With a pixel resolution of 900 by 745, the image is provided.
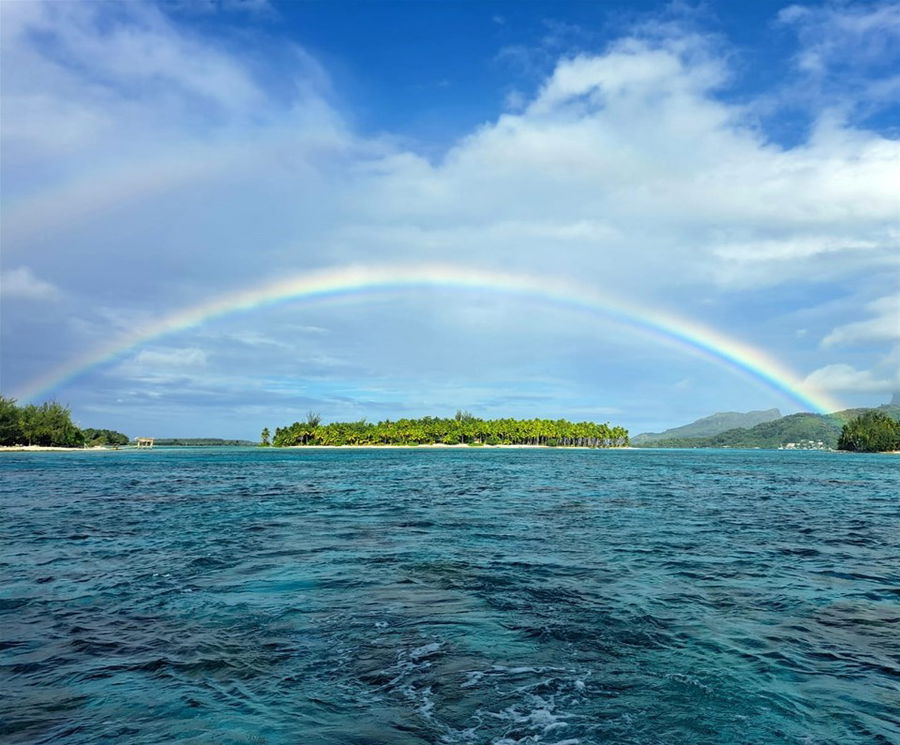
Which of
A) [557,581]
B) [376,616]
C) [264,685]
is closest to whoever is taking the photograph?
[264,685]

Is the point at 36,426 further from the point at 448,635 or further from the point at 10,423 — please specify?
the point at 448,635

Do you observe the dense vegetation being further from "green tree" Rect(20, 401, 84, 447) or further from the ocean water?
the ocean water

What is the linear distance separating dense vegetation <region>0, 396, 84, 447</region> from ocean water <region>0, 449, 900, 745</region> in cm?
15691

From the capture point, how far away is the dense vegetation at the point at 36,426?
498 ft

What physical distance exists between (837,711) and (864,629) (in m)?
4.69

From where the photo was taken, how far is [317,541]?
73.5 ft

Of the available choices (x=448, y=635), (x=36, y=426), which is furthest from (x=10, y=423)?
(x=448, y=635)

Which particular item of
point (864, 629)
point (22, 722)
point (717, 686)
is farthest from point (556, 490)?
point (22, 722)

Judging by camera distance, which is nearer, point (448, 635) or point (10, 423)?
point (448, 635)

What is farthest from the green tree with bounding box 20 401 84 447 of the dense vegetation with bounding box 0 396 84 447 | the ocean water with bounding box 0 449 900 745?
the ocean water with bounding box 0 449 900 745

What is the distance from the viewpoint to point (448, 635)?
11.3 meters

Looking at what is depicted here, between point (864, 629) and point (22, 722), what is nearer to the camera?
point (22, 722)

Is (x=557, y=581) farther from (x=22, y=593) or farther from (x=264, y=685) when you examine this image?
(x=22, y=593)

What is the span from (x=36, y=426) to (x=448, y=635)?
618ft
